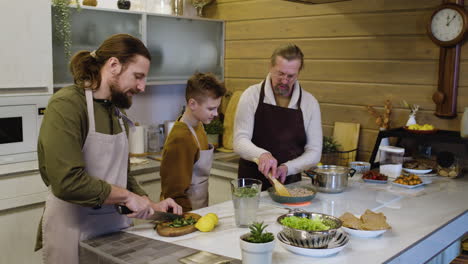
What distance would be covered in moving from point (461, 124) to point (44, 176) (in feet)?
7.46

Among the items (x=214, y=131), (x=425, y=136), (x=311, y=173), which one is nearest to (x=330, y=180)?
(x=311, y=173)

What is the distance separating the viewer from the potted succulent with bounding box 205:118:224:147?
13.5ft

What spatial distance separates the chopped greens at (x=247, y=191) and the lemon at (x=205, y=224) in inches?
5.4

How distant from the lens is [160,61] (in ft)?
12.8

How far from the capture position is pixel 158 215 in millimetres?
1774

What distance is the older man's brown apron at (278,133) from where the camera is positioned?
9.34ft

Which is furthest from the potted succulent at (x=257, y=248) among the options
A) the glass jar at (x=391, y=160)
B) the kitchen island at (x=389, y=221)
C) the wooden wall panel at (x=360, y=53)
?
the wooden wall panel at (x=360, y=53)

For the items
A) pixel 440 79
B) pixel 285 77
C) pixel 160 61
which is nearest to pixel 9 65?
pixel 160 61

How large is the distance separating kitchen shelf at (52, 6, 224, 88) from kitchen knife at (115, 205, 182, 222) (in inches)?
69.9

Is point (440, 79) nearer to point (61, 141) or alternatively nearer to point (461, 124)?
point (461, 124)

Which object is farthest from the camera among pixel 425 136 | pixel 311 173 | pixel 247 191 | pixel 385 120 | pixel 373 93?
pixel 373 93

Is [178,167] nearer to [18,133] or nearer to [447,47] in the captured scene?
[18,133]

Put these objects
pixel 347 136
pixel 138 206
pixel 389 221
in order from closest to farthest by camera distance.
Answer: pixel 138 206 → pixel 389 221 → pixel 347 136

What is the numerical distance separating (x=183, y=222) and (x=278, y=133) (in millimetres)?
1223
